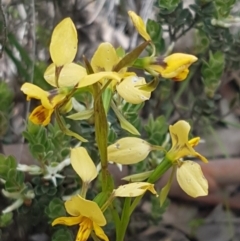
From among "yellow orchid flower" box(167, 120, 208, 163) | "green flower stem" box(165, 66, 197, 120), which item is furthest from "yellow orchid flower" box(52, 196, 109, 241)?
"green flower stem" box(165, 66, 197, 120)

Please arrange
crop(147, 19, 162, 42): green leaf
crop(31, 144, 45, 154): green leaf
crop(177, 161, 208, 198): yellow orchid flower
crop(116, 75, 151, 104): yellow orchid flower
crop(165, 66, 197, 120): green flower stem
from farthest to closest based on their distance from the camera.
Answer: crop(165, 66, 197, 120): green flower stem < crop(147, 19, 162, 42): green leaf < crop(31, 144, 45, 154): green leaf < crop(177, 161, 208, 198): yellow orchid flower < crop(116, 75, 151, 104): yellow orchid flower

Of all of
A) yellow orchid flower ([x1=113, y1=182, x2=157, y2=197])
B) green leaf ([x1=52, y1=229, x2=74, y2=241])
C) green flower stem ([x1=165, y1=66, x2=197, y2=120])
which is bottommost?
green flower stem ([x1=165, y1=66, x2=197, y2=120])

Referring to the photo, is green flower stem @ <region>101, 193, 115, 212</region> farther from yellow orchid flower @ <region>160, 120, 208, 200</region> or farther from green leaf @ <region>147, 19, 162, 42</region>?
green leaf @ <region>147, 19, 162, 42</region>

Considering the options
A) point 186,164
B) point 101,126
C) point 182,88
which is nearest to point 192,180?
point 186,164

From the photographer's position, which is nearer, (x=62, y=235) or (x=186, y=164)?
(x=186, y=164)

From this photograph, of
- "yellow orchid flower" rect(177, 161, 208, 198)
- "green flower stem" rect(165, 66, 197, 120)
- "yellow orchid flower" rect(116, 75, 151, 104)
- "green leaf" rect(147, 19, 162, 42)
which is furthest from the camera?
"green flower stem" rect(165, 66, 197, 120)

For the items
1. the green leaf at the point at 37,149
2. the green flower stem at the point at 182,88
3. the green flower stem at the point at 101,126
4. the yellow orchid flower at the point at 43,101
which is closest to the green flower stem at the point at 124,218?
the green flower stem at the point at 101,126

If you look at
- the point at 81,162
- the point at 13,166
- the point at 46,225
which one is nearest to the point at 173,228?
the point at 46,225

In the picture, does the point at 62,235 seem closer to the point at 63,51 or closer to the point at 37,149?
the point at 37,149
